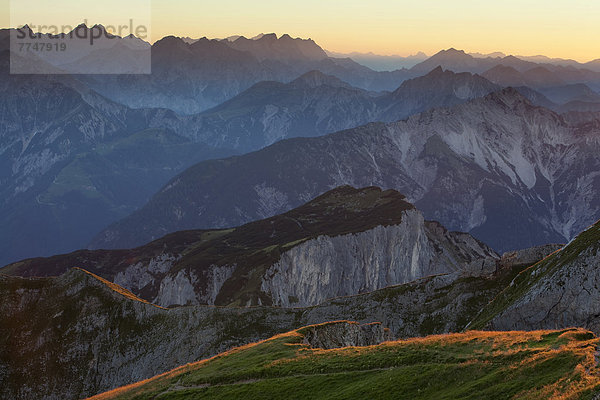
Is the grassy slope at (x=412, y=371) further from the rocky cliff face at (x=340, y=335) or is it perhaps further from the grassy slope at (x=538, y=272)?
the grassy slope at (x=538, y=272)

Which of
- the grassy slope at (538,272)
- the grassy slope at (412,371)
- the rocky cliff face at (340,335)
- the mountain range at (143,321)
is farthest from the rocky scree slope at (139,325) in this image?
the grassy slope at (412,371)

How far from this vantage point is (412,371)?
168ft

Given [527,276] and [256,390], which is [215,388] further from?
[527,276]

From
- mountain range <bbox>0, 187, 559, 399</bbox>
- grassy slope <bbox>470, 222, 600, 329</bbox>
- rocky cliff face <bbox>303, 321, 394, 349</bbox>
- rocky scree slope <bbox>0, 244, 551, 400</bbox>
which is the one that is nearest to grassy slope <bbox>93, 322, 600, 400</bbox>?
rocky cliff face <bbox>303, 321, 394, 349</bbox>

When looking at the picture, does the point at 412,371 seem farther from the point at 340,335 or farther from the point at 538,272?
the point at 538,272

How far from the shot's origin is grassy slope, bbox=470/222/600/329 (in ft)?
267

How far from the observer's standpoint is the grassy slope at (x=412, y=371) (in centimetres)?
4238

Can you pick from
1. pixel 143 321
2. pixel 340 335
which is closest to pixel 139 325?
pixel 143 321

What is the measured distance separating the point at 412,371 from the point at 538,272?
43.6 metres

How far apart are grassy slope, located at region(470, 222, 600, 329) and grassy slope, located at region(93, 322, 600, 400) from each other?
25951mm

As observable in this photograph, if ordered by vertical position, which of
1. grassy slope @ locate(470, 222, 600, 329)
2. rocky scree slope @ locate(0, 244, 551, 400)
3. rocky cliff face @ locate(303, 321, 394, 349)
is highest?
grassy slope @ locate(470, 222, 600, 329)

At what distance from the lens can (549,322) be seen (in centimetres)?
7788

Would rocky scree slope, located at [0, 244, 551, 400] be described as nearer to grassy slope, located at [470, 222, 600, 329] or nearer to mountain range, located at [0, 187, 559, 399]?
mountain range, located at [0, 187, 559, 399]

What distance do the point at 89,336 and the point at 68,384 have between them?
946 centimetres
